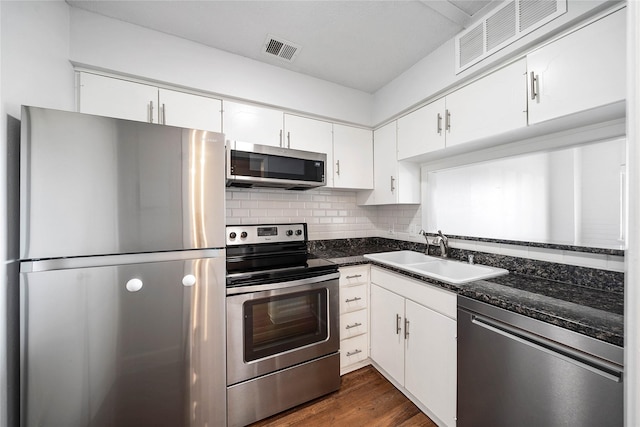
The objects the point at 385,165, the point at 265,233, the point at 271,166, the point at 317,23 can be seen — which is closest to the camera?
the point at 317,23

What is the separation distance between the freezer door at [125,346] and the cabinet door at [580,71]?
1952mm

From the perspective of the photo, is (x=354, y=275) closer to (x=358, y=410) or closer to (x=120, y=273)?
(x=358, y=410)

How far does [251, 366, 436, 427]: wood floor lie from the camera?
60.3 inches

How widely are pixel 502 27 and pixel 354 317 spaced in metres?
2.20

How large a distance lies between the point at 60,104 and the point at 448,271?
2829mm

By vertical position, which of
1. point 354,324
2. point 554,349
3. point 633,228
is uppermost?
point 633,228

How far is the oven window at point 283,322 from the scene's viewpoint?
1503 mm

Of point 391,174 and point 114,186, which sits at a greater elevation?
point 391,174

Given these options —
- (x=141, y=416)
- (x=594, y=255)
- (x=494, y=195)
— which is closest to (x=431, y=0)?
(x=494, y=195)

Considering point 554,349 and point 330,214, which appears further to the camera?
→ point 330,214

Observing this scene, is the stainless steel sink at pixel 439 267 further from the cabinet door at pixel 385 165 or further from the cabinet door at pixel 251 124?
the cabinet door at pixel 251 124

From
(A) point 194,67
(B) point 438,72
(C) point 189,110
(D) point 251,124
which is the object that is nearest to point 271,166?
(D) point 251,124

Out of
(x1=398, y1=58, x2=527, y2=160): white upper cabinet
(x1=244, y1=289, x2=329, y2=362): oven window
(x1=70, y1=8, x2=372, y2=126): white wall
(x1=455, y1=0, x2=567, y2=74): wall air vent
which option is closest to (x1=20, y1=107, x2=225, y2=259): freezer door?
(x1=244, y1=289, x2=329, y2=362): oven window

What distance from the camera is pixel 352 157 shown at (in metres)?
2.47
